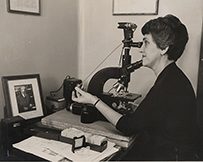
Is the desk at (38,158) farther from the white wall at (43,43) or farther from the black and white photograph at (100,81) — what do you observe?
the white wall at (43,43)

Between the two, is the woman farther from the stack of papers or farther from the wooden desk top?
the stack of papers

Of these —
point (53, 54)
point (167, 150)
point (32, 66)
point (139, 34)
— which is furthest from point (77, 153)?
point (139, 34)

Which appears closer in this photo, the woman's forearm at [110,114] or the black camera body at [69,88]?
the woman's forearm at [110,114]

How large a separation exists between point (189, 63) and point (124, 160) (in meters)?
0.75

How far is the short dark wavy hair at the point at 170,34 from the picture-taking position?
→ 1206mm

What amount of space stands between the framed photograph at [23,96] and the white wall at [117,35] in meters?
0.54

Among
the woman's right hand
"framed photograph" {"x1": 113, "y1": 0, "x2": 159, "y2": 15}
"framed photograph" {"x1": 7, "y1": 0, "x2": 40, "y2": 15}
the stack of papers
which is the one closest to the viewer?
the stack of papers

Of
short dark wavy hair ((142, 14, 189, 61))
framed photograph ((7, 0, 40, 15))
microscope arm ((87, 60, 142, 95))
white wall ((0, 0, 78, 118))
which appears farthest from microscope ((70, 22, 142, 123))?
framed photograph ((7, 0, 40, 15))

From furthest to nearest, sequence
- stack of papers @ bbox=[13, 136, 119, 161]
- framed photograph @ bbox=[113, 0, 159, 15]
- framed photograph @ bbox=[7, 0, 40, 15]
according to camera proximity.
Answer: framed photograph @ bbox=[113, 0, 159, 15] → framed photograph @ bbox=[7, 0, 40, 15] → stack of papers @ bbox=[13, 136, 119, 161]

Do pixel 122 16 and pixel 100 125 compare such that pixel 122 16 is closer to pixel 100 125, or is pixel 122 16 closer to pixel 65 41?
pixel 65 41

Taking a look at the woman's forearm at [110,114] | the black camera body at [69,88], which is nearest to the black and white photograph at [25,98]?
the black camera body at [69,88]

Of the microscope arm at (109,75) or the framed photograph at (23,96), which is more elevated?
the microscope arm at (109,75)

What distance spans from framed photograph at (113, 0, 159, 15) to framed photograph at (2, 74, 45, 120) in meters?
0.74

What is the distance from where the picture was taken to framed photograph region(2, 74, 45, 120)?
4.51 feet
